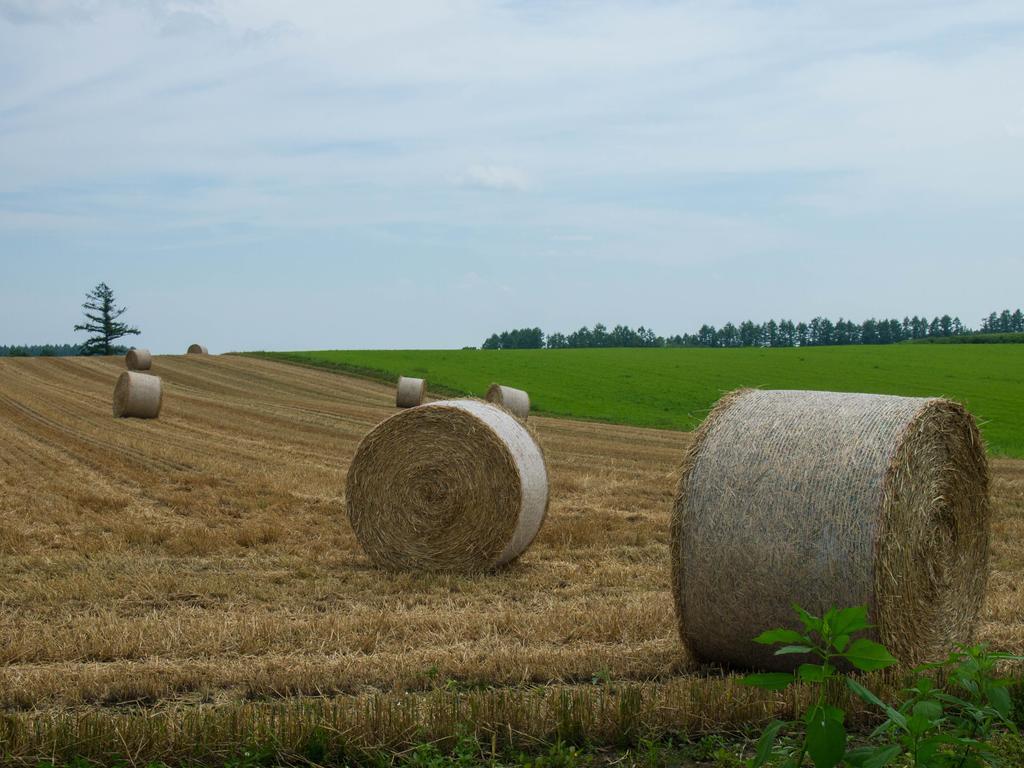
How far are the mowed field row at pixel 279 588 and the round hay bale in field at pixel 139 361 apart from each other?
68.7ft

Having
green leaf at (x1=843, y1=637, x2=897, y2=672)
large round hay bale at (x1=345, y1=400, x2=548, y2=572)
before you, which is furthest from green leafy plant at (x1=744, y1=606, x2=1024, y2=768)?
large round hay bale at (x1=345, y1=400, x2=548, y2=572)

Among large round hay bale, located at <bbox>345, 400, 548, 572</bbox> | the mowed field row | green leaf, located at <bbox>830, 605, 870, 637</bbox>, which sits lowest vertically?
the mowed field row

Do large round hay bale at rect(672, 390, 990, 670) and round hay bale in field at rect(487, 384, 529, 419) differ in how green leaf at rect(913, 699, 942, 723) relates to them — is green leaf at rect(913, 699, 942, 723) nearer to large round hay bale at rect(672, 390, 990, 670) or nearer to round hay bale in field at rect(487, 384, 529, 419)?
large round hay bale at rect(672, 390, 990, 670)

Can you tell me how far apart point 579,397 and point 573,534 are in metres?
25.4

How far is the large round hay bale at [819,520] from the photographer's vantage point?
5.71 metres

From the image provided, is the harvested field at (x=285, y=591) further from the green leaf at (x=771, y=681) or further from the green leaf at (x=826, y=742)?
the green leaf at (x=826, y=742)

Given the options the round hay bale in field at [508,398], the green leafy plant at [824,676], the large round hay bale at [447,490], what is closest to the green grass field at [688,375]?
the round hay bale in field at [508,398]

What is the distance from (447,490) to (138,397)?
15.6m

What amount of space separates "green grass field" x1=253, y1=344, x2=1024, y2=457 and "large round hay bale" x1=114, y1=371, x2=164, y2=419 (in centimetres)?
1003

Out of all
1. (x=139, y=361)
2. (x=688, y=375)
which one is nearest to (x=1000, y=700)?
(x=139, y=361)

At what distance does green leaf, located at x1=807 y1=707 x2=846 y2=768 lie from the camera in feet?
9.68

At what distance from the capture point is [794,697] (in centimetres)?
493

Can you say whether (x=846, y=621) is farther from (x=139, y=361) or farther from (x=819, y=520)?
(x=139, y=361)

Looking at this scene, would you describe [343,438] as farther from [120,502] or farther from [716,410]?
[716,410]
